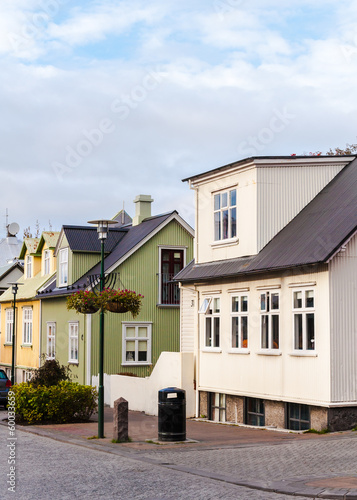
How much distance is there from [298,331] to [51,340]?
1974cm

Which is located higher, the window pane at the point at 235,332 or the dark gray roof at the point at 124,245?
the dark gray roof at the point at 124,245

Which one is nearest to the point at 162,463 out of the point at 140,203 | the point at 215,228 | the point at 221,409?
the point at 221,409

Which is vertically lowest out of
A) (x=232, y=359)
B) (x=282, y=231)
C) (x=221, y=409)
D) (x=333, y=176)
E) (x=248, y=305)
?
(x=221, y=409)

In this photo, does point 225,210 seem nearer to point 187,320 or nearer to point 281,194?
point 281,194

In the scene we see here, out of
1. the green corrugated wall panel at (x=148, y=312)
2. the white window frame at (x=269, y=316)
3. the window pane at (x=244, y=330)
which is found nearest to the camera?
the white window frame at (x=269, y=316)

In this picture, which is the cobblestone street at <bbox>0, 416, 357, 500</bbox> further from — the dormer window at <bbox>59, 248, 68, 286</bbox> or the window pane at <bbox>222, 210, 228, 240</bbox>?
the dormer window at <bbox>59, 248, 68, 286</bbox>

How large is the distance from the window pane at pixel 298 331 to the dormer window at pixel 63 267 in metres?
17.1

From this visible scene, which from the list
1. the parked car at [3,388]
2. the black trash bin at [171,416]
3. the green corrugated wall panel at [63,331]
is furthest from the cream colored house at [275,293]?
the parked car at [3,388]

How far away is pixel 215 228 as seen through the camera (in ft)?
74.4

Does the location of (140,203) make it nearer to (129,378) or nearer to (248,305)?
(129,378)

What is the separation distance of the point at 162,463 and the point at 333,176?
1101 centimetres

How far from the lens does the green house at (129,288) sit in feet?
103

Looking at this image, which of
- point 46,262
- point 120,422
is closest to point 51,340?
point 46,262

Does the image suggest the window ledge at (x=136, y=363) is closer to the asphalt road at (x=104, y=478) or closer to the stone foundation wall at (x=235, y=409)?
the stone foundation wall at (x=235, y=409)
